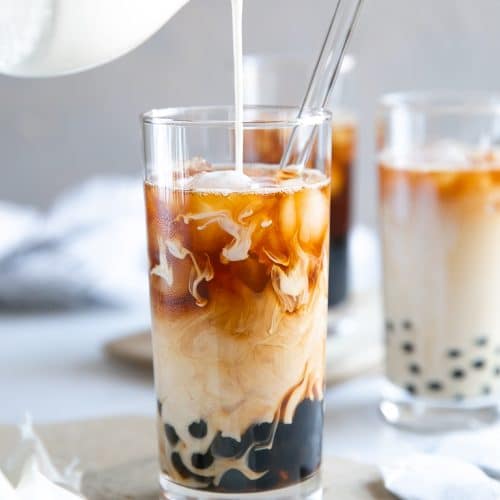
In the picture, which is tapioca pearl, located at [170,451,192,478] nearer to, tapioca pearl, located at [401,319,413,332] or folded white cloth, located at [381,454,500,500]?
folded white cloth, located at [381,454,500,500]

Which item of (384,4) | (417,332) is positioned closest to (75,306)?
(417,332)

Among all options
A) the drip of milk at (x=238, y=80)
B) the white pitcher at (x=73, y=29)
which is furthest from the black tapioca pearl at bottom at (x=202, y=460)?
the white pitcher at (x=73, y=29)

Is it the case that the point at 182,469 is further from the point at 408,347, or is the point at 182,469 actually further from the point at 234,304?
the point at 408,347

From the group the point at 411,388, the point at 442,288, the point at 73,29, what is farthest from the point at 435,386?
the point at 73,29

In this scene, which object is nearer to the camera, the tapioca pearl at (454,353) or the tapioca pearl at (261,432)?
the tapioca pearl at (261,432)

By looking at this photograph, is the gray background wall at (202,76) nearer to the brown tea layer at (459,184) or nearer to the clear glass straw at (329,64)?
the brown tea layer at (459,184)

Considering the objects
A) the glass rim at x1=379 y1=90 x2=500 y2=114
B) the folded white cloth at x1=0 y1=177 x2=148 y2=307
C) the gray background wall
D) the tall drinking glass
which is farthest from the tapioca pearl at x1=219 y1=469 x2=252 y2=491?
→ the gray background wall
